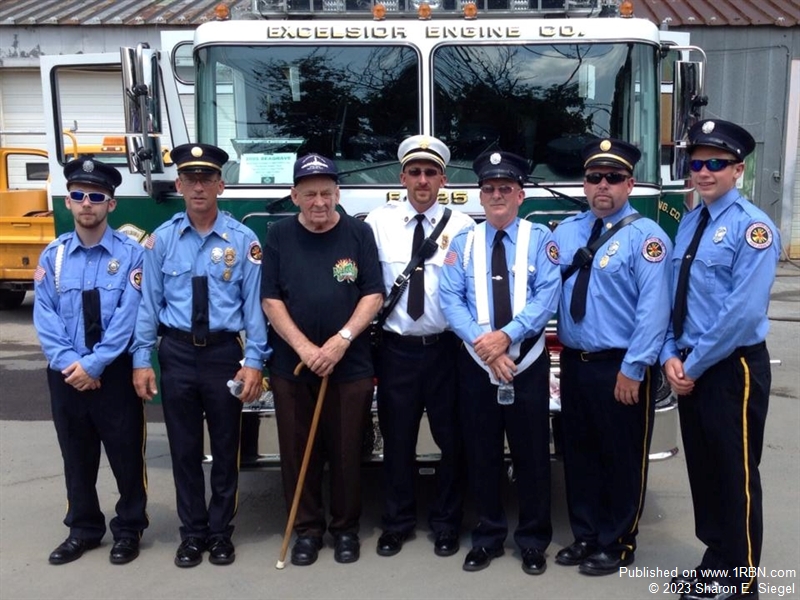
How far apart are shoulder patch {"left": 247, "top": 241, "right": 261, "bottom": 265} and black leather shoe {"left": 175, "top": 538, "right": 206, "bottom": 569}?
134 cm

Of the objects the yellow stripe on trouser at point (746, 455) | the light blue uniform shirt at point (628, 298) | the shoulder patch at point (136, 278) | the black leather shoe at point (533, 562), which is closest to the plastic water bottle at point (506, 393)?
the light blue uniform shirt at point (628, 298)

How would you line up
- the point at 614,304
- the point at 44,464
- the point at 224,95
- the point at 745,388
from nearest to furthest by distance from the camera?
the point at 745,388
the point at 614,304
the point at 224,95
the point at 44,464

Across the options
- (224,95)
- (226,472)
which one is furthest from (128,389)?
(224,95)

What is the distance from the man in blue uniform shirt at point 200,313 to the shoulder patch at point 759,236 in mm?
2104

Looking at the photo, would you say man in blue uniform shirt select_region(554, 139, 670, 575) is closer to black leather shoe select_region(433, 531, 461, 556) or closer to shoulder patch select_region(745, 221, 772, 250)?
shoulder patch select_region(745, 221, 772, 250)

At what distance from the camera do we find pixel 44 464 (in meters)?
5.90

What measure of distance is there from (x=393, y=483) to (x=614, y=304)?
136 cm

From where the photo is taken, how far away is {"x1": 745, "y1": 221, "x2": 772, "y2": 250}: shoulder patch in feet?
11.5

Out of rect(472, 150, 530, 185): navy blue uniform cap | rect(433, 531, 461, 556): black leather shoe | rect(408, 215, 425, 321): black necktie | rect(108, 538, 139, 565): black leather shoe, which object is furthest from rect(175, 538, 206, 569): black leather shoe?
rect(472, 150, 530, 185): navy blue uniform cap

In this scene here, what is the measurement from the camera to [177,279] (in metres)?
4.17

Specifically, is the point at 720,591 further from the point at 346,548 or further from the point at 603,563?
the point at 346,548

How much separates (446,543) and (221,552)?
3.47 ft

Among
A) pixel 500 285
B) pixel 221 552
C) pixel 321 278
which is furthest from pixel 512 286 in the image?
pixel 221 552

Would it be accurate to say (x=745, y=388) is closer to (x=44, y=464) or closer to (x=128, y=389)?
(x=128, y=389)
